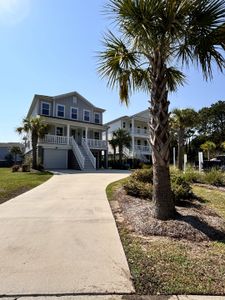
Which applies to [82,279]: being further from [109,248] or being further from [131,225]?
[131,225]

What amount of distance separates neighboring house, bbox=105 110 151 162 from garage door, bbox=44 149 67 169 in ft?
34.2

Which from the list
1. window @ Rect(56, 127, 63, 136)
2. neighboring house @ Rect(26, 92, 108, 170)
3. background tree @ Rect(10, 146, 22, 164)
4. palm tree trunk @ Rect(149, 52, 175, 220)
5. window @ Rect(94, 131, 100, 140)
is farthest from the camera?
background tree @ Rect(10, 146, 22, 164)

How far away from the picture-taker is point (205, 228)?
5.71 meters

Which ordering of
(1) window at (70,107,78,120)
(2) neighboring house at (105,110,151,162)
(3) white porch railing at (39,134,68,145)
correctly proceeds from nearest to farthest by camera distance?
(3) white porch railing at (39,134,68,145), (1) window at (70,107,78,120), (2) neighboring house at (105,110,151,162)

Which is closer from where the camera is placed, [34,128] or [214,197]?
[214,197]

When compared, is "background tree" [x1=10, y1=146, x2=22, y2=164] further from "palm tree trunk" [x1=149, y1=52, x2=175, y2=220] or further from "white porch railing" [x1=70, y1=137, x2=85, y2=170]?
"palm tree trunk" [x1=149, y1=52, x2=175, y2=220]

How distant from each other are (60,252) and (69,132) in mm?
26291

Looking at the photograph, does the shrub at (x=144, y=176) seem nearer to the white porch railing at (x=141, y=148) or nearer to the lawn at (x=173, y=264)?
the lawn at (x=173, y=264)

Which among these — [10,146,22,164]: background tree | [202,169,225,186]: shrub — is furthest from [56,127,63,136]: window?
[202,169,225,186]: shrub

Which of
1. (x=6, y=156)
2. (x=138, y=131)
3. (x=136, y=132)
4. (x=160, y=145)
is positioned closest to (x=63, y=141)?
(x=136, y=132)

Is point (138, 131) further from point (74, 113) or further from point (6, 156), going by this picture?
point (6, 156)

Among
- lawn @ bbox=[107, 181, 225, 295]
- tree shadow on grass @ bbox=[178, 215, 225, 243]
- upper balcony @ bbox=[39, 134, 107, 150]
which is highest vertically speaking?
upper balcony @ bbox=[39, 134, 107, 150]

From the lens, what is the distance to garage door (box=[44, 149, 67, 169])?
27.7 meters

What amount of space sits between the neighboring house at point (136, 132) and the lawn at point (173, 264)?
31.7 meters
